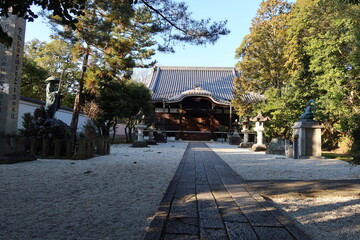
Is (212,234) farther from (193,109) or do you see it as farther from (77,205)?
(193,109)

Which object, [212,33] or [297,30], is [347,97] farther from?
[212,33]

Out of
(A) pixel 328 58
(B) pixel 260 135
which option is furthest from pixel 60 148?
(A) pixel 328 58

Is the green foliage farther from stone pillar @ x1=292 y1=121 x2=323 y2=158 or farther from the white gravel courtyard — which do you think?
the white gravel courtyard

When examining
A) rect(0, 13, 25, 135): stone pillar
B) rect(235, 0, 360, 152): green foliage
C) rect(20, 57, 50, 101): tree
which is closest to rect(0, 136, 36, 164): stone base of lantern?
rect(0, 13, 25, 135): stone pillar

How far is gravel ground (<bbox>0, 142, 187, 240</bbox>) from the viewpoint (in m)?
2.10

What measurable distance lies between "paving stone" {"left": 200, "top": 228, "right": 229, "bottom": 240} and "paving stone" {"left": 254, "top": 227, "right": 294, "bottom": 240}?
29cm

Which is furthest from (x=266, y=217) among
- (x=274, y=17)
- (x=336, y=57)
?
(x=274, y=17)

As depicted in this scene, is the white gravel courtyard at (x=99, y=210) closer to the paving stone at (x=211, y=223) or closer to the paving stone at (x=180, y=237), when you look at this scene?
the paving stone at (x=180, y=237)

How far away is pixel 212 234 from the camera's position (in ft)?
6.66

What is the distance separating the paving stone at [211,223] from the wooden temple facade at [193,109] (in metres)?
19.0

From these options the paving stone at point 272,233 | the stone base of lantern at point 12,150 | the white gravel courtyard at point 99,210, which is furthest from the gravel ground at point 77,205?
the stone base of lantern at point 12,150

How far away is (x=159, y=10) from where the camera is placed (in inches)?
181

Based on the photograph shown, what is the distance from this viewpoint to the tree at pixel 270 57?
14.0 m

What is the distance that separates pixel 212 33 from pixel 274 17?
37.6ft
